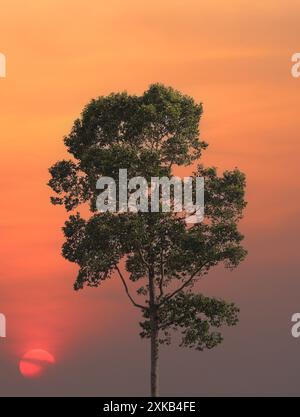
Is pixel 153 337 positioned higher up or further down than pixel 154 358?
higher up

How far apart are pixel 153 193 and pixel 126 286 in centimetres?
497

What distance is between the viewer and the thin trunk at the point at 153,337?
166 feet

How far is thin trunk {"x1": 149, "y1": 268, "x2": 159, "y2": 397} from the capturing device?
166 feet

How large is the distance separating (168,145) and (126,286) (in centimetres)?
726

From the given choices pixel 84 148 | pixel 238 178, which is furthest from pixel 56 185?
pixel 238 178

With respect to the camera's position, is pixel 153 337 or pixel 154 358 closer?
pixel 154 358

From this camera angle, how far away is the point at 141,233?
166ft

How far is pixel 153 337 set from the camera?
51.4 meters
